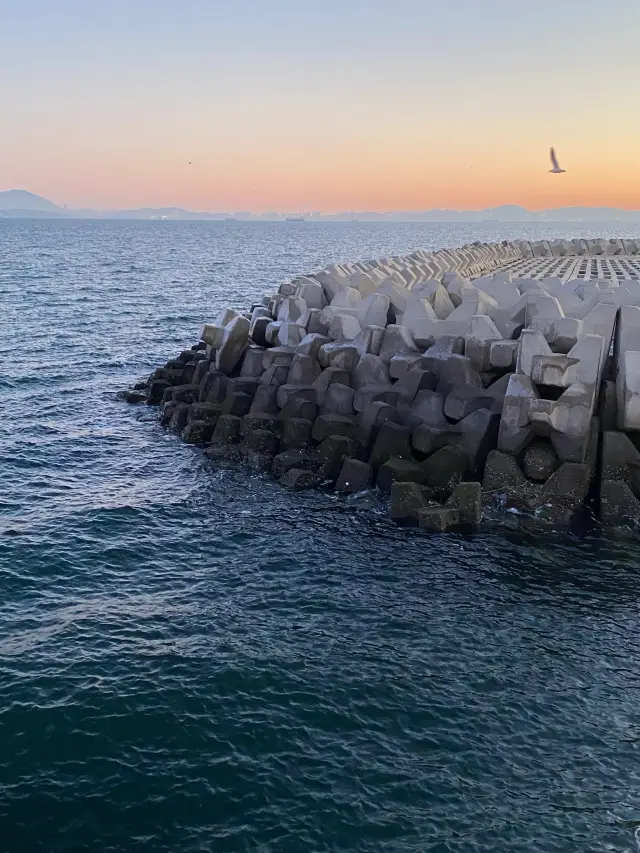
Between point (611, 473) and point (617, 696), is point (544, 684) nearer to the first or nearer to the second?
point (617, 696)

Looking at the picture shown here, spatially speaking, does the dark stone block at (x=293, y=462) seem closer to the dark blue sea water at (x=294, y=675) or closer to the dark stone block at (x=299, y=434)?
the dark stone block at (x=299, y=434)

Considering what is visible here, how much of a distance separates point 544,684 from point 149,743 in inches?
193

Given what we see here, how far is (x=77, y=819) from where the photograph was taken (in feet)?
27.0

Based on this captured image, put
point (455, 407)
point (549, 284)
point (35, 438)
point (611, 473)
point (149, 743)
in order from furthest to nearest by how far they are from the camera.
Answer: point (549, 284) < point (35, 438) < point (455, 407) < point (611, 473) < point (149, 743)

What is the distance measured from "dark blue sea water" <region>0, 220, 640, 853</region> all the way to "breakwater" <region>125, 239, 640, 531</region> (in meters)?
1.03

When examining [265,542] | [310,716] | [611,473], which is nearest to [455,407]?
[611,473]

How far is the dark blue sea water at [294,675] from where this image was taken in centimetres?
830

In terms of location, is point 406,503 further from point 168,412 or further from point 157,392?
point 157,392

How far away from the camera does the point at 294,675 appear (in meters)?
10.5

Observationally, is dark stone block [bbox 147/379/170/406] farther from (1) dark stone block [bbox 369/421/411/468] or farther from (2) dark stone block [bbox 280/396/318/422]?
(1) dark stone block [bbox 369/421/411/468]

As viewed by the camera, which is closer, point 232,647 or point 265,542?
point 232,647

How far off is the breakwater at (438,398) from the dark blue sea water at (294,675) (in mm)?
1030

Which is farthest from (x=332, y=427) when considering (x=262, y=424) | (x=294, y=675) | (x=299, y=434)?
(x=294, y=675)

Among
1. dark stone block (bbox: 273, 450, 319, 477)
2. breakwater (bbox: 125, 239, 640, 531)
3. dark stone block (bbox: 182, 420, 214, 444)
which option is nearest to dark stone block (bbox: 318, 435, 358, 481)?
breakwater (bbox: 125, 239, 640, 531)
